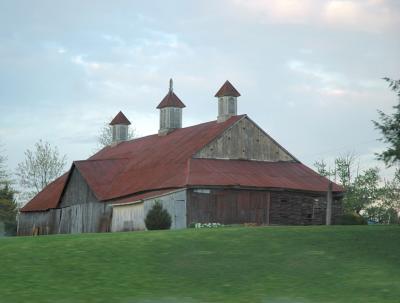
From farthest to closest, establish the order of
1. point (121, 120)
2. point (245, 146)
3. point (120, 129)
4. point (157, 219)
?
1. point (121, 120)
2. point (120, 129)
3. point (245, 146)
4. point (157, 219)

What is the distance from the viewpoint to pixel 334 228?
1403 inches

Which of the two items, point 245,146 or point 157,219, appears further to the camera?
point 245,146

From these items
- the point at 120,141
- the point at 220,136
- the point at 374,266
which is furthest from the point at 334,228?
the point at 120,141

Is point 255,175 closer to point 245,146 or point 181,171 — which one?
point 245,146

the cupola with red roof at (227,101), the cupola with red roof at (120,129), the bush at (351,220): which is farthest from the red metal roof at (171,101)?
the bush at (351,220)

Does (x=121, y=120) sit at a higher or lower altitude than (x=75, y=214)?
higher

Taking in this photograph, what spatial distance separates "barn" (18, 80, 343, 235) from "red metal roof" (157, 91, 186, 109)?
2.64 ft

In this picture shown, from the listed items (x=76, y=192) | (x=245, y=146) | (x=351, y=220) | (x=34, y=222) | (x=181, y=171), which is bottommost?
(x=34, y=222)

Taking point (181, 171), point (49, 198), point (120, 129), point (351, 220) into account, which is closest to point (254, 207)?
point (181, 171)

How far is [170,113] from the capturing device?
6856cm

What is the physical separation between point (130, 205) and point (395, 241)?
85.5 ft

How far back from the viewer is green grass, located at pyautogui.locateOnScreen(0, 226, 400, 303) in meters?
19.9

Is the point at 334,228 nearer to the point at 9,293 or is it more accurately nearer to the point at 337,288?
the point at 337,288

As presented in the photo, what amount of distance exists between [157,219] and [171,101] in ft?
80.1
